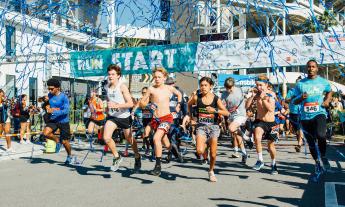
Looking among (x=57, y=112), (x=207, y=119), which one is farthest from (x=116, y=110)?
(x=57, y=112)

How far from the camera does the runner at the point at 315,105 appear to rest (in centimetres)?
626

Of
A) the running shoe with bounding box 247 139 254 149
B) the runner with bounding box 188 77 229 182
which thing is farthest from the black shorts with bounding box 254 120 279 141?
the running shoe with bounding box 247 139 254 149

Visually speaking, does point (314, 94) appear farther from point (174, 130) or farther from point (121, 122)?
point (174, 130)

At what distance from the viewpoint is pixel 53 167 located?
7773mm

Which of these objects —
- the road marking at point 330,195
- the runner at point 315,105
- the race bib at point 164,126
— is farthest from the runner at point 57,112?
the road marking at point 330,195

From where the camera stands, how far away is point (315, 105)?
631cm

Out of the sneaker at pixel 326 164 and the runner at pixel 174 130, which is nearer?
the sneaker at pixel 326 164

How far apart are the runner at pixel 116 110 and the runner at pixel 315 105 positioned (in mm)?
2836

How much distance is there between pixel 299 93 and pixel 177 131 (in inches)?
135

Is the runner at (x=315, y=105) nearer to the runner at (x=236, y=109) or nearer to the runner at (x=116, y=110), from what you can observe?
the runner at (x=236, y=109)

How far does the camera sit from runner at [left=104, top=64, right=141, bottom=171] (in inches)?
265

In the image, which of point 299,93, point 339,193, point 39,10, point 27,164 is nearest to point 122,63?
point 39,10

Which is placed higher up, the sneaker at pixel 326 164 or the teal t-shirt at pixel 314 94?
the teal t-shirt at pixel 314 94

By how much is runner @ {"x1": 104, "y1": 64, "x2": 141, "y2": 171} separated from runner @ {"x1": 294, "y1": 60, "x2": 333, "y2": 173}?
9.30 ft
